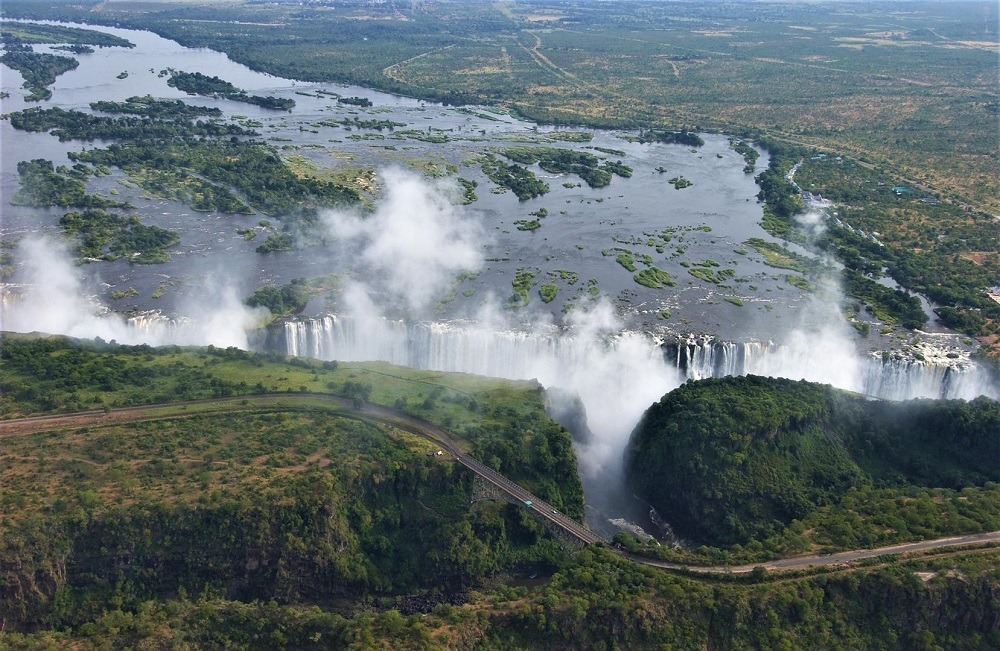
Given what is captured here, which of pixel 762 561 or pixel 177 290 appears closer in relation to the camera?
pixel 762 561

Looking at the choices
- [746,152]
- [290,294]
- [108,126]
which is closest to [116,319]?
[290,294]

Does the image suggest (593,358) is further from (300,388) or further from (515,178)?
(515,178)

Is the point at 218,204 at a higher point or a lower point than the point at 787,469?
higher

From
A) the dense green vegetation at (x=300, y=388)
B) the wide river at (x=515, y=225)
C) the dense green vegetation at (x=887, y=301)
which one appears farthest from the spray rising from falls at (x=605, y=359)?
the dense green vegetation at (x=887, y=301)

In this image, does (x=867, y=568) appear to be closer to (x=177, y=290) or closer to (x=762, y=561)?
(x=762, y=561)

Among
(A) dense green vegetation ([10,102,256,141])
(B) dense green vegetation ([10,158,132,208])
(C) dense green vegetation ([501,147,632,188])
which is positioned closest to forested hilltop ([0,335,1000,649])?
(B) dense green vegetation ([10,158,132,208])

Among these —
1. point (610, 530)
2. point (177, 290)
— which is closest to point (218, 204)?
point (177, 290)

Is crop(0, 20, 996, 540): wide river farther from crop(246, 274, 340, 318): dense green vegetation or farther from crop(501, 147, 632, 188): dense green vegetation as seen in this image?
crop(501, 147, 632, 188): dense green vegetation
